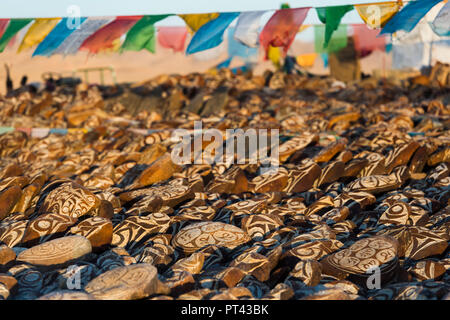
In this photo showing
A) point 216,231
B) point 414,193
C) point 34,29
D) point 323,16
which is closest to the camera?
point 216,231

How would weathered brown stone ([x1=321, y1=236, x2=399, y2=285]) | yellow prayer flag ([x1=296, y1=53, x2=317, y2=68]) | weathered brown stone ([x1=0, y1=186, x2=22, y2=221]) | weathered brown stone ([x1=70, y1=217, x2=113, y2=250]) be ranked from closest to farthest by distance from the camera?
weathered brown stone ([x1=321, y1=236, x2=399, y2=285]) < weathered brown stone ([x1=70, y1=217, x2=113, y2=250]) < weathered brown stone ([x1=0, y1=186, x2=22, y2=221]) < yellow prayer flag ([x1=296, y1=53, x2=317, y2=68])

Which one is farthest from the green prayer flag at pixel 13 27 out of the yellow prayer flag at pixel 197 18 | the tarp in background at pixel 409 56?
the tarp in background at pixel 409 56

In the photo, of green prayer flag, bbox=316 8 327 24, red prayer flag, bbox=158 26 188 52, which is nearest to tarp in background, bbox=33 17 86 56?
green prayer flag, bbox=316 8 327 24

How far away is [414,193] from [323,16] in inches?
211

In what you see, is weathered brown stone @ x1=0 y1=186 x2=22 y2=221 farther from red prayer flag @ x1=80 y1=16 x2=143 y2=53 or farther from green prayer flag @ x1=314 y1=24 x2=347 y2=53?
green prayer flag @ x1=314 y1=24 x2=347 y2=53

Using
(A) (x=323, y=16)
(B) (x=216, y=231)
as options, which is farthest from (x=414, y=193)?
(A) (x=323, y=16)

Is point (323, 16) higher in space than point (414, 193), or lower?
higher

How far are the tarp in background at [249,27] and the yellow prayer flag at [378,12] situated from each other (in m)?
1.91

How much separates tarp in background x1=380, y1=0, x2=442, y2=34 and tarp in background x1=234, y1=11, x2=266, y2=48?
8.42 ft

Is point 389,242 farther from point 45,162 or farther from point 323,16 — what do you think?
point 323,16

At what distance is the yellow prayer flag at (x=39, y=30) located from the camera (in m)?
10.6

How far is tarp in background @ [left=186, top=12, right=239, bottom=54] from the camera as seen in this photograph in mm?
9805

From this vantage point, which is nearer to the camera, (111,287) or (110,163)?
(111,287)
